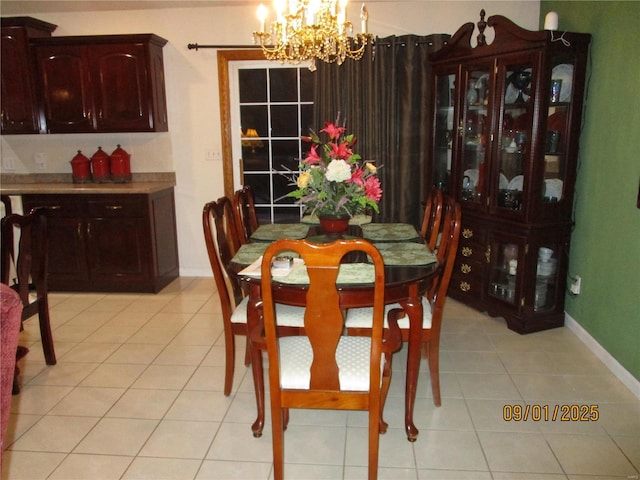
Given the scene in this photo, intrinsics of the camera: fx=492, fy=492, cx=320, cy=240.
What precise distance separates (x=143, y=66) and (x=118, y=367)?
2480mm

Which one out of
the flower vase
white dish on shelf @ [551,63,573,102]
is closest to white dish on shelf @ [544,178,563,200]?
white dish on shelf @ [551,63,573,102]

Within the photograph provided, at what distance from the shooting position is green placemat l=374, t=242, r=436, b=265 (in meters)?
2.24

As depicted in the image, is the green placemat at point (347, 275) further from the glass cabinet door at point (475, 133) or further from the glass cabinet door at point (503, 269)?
the glass cabinet door at point (475, 133)

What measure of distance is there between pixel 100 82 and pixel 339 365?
3441 millimetres

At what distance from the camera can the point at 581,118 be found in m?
3.17

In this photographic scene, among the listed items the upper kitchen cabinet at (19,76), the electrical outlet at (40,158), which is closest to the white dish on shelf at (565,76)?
the upper kitchen cabinet at (19,76)

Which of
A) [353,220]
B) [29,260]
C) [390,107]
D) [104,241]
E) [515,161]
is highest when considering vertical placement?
[390,107]

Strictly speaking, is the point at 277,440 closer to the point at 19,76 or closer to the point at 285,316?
the point at 285,316

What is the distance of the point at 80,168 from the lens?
4.41m

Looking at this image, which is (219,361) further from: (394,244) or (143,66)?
(143,66)

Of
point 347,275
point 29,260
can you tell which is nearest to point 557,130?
point 347,275

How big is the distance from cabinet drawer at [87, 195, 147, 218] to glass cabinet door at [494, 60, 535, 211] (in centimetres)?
277

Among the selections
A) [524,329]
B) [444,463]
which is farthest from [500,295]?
[444,463]

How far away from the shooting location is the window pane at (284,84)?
14.3ft
